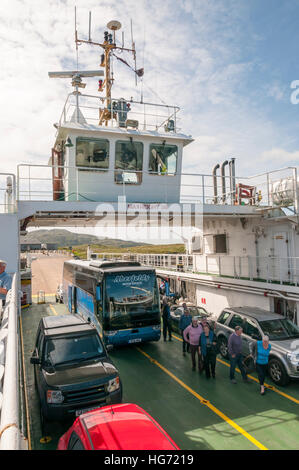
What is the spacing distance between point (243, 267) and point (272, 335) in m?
7.93

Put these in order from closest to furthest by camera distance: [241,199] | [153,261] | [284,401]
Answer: [284,401] → [241,199] → [153,261]

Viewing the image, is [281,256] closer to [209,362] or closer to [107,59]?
[209,362]

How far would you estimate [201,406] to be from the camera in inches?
328

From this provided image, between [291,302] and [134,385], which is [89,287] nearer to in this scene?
[134,385]

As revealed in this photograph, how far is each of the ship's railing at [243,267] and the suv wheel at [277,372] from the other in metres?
4.28

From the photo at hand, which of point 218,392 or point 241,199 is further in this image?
point 241,199

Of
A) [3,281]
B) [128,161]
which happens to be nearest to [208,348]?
[3,281]

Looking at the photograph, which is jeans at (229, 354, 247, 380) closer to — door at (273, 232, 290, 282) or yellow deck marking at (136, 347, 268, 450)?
yellow deck marking at (136, 347, 268, 450)

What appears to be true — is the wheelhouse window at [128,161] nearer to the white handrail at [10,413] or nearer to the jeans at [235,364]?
the jeans at [235,364]

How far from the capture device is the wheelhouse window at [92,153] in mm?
14875

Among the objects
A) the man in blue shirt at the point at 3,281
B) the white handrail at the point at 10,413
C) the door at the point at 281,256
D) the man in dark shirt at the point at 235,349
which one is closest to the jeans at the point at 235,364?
the man in dark shirt at the point at 235,349

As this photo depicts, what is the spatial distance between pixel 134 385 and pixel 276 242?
9.95 metres
